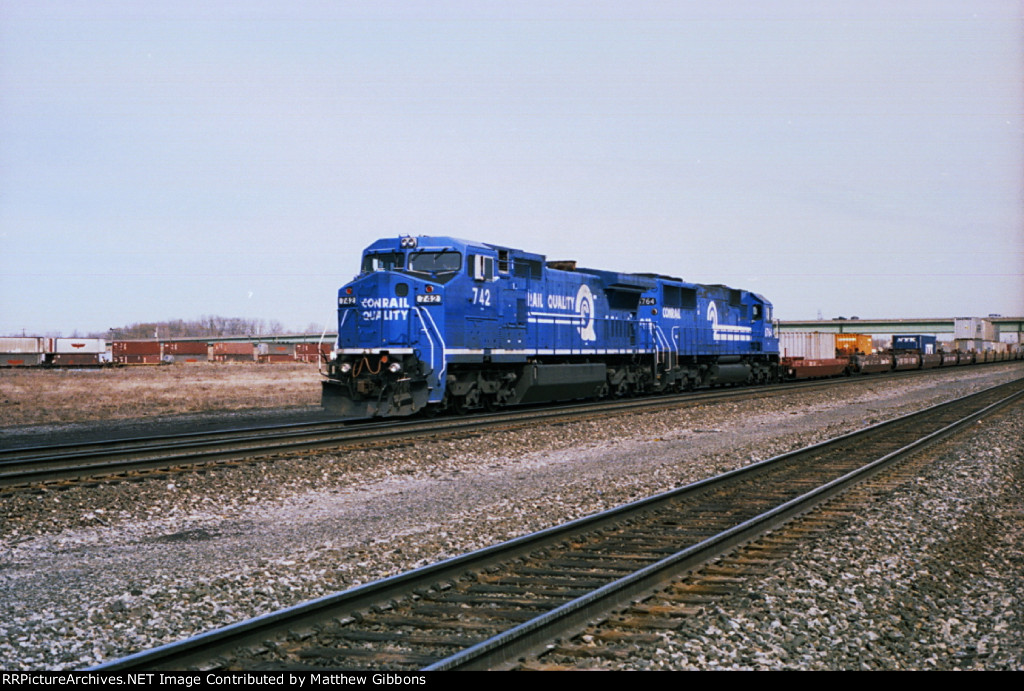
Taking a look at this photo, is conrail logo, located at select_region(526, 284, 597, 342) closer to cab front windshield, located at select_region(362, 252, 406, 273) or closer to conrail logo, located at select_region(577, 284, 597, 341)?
conrail logo, located at select_region(577, 284, 597, 341)

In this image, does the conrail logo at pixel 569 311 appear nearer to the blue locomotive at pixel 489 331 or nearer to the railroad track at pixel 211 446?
the blue locomotive at pixel 489 331

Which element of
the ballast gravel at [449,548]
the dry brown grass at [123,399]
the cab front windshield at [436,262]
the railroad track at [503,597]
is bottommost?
the dry brown grass at [123,399]

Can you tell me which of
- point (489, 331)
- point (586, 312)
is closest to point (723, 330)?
point (586, 312)

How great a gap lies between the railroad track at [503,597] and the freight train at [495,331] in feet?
27.3

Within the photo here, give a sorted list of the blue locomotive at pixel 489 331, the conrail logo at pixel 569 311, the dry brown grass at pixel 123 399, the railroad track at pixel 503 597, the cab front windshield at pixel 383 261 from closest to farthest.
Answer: the railroad track at pixel 503 597 < the blue locomotive at pixel 489 331 < the cab front windshield at pixel 383 261 < the conrail logo at pixel 569 311 < the dry brown grass at pixel 123 399

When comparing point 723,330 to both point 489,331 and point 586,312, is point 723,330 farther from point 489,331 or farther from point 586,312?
point 489,331

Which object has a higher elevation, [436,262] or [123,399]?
[436,262]

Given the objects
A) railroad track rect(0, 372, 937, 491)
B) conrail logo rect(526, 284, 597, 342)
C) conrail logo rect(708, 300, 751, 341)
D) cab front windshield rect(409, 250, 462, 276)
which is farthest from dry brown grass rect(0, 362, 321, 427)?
conrail logo rect(708, 300, 751, 341)

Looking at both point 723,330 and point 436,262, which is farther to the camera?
point 723,330

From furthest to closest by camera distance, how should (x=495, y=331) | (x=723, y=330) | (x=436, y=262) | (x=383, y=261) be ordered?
(x=723, y=330)
(x=495, y=331)
(x=383, y=261)
(x=436, y=262)

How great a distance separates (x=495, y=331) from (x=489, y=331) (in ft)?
0.79

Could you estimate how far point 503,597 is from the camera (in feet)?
18.7

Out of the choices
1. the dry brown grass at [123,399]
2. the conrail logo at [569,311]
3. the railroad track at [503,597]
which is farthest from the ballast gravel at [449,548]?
the dry brown grass at [123,399]

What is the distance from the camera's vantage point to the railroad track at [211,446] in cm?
1073
